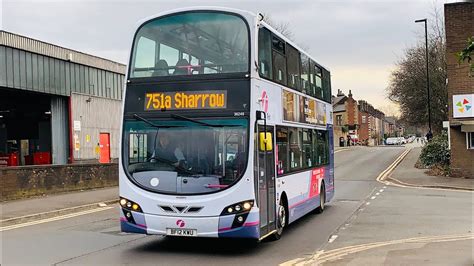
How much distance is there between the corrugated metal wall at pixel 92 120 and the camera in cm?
3011

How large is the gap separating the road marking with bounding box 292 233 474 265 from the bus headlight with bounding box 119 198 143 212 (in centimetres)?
265

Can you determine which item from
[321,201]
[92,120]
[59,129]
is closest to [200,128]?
[321,201]

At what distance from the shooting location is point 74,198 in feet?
57.4

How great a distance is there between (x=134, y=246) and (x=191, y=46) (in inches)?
145

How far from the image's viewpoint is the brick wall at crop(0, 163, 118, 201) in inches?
643

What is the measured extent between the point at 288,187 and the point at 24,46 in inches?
784

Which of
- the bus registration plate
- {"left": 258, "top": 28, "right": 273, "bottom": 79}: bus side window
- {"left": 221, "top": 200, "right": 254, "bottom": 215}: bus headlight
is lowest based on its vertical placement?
the bus registration plate

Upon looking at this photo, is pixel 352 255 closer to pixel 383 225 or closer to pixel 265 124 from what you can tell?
pixel 265 124

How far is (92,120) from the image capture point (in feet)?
103

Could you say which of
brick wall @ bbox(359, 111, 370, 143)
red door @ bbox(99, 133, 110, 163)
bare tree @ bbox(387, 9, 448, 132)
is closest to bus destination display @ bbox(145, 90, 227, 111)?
red door @ bbox(99, 133, 110, 163)

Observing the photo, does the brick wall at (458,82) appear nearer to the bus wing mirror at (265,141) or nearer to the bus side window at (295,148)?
the bus side window at (295,148)

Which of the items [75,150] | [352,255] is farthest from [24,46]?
[352,255]

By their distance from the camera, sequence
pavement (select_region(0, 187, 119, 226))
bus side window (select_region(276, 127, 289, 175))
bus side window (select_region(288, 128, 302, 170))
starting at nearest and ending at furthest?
bus side window (select_region(276, 127, 289, 175)) < bus side window (select_region(288, 128, 302, 170)) < pavement (select_region(0, 187, 119, 226))

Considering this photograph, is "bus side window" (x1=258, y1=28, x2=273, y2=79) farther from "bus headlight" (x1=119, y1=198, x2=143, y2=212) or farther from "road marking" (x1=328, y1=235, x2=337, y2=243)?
"road marking" (x1=328, y1=235, x2=337, y2=243)
